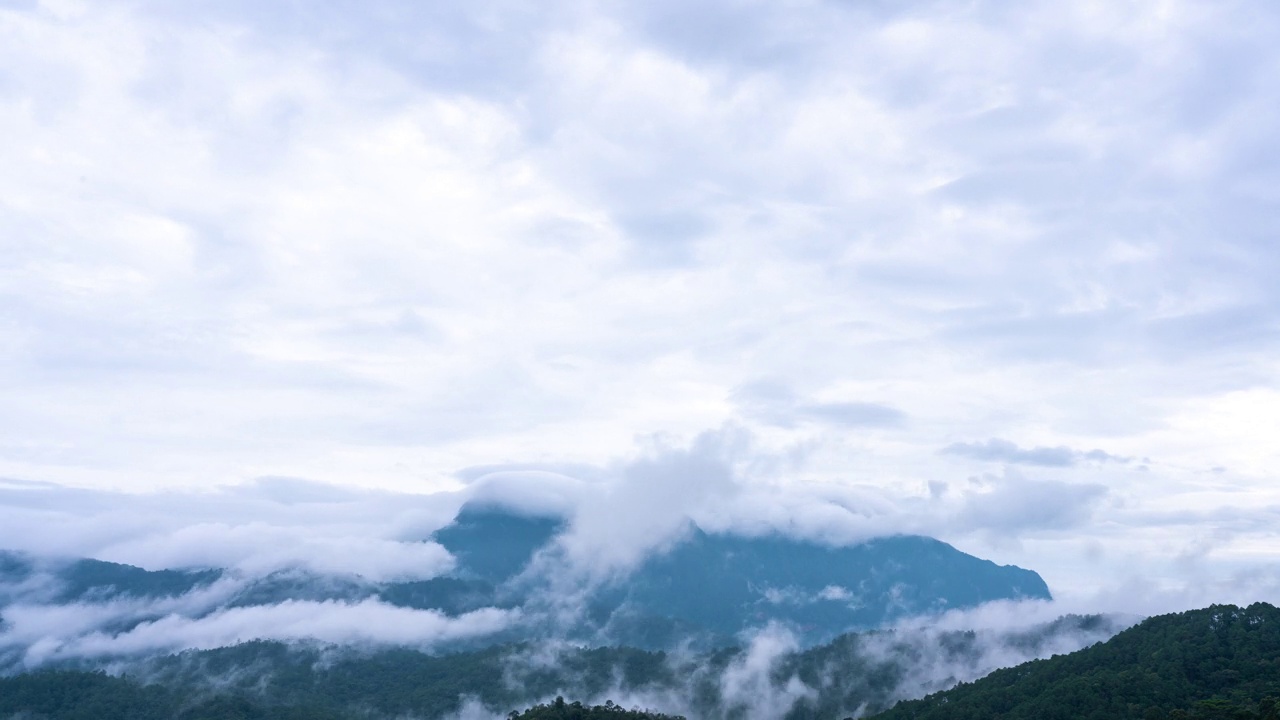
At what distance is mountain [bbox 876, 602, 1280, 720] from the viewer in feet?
378

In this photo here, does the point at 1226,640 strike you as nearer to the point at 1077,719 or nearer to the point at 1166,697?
the point at 1166,697

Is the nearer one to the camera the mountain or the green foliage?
the mountain

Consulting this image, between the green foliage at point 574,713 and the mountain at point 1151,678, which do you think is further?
the green foliage at point 574,713

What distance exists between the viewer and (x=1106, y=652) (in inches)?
5605

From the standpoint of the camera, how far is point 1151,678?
399 feet

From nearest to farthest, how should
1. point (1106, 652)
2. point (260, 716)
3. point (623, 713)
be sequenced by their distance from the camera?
point (623, 713)
point (1106, 652)
point (260, 716)

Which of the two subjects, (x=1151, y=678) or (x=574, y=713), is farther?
(x=574, y=713)

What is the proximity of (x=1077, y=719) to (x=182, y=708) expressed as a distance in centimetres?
17722

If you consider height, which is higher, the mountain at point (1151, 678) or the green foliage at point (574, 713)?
the mountain at point (1151, 678)

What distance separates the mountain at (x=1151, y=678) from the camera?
4532 inches

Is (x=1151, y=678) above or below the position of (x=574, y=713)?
above

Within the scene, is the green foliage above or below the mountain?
below

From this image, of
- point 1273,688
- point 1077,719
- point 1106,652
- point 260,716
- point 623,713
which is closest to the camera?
point 1273,688

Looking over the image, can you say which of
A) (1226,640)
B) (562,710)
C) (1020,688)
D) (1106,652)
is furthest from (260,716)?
(1226,640)
